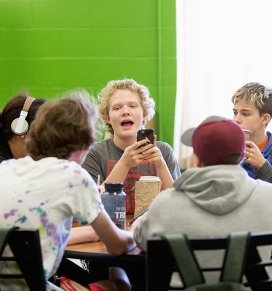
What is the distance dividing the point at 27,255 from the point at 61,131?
37cm

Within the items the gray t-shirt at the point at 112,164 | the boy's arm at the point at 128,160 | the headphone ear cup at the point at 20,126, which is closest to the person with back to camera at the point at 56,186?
the headphone ear cup at the point at 20,126

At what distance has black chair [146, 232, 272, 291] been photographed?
1243 mm

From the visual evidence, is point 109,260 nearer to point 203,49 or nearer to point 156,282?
point 156,282

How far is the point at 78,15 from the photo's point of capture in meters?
3.40

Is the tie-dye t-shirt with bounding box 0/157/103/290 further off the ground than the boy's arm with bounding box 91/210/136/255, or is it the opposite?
the tie-dye t-shirt with bounding box 0/157/103/290

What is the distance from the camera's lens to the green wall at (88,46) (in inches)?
133

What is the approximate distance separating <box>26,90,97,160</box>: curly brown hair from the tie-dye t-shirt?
0.23 ft

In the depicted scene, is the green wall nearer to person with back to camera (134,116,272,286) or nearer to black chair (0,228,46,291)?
person with back to camera (134,116,272,286)

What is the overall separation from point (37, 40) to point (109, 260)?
223cm

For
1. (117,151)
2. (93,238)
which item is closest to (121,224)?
(93,238)

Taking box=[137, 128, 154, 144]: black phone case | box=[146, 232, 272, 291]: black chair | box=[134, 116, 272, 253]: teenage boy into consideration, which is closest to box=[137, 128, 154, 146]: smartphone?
box=[137, 128, 154, 144]: black phone case

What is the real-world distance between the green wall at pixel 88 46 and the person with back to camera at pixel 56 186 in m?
1.88

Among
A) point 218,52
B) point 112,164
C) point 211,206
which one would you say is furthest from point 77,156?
point 218,52

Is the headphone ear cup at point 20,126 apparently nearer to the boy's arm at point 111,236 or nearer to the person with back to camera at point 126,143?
the person with back to camera at point 126,143
